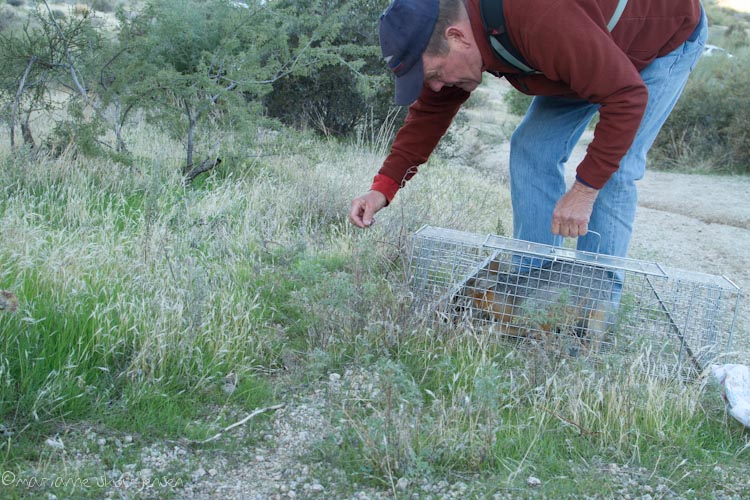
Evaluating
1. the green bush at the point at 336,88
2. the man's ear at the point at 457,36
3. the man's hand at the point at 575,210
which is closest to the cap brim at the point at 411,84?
the man's ear at the point at 457,36

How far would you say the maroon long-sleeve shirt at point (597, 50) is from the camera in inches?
92.3

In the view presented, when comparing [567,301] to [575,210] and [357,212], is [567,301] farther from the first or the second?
[357,212]

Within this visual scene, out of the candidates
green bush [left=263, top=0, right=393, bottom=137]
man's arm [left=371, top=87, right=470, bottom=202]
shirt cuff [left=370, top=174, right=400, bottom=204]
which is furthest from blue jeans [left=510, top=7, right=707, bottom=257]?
green bush [left=263, top=0, right=393, bottom=137]

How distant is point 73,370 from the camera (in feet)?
8.22

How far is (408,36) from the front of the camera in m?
2.53

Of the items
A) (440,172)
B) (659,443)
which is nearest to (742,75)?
(440,172)

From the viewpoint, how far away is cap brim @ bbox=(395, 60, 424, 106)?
262 cm

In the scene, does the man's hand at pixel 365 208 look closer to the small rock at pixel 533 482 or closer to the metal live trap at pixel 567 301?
the metal live trap at pixel 567 301

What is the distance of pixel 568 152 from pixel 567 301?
87cm

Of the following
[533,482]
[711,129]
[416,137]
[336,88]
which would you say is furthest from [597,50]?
[711,129]

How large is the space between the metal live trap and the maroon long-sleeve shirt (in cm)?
53

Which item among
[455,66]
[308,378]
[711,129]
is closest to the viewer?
[455,66]

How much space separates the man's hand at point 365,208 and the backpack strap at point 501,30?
0.85 m

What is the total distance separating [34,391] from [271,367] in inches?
34.7
